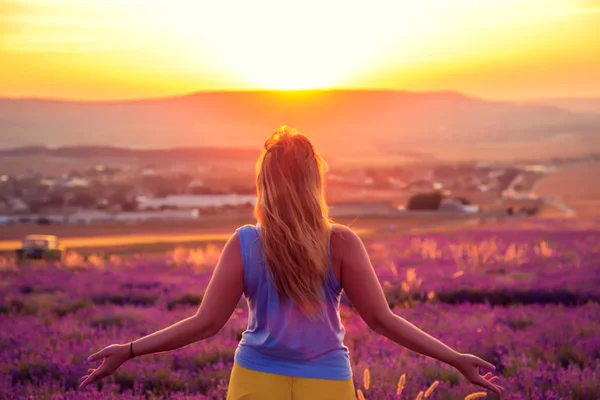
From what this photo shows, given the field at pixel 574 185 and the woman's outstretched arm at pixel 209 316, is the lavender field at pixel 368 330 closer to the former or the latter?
the woman's outstretched arm at pixel 209 316

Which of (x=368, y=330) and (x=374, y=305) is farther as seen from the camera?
(x=368, y=330)

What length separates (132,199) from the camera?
88.6m

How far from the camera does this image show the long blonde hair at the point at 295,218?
130 inches

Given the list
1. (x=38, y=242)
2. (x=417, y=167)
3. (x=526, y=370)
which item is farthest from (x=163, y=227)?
(x=417, y=167)

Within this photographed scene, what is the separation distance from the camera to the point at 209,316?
11.5 feet

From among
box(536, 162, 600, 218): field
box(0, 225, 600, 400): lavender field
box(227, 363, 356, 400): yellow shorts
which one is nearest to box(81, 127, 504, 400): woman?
box(227, 363, 356, 400): yellow shorts

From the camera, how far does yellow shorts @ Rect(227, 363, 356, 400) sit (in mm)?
3275

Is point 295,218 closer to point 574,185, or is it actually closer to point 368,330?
point 368,330

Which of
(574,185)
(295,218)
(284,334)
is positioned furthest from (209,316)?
(574,185)

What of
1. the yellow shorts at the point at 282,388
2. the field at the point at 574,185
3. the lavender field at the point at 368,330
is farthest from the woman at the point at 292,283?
the field at the point at 574,185

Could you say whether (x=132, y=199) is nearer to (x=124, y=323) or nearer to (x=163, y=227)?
(x=163, y=227)

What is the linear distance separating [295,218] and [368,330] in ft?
22.1

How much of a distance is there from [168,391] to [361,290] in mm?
3991

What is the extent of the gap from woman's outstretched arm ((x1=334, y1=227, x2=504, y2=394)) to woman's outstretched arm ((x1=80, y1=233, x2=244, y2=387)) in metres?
0.43
